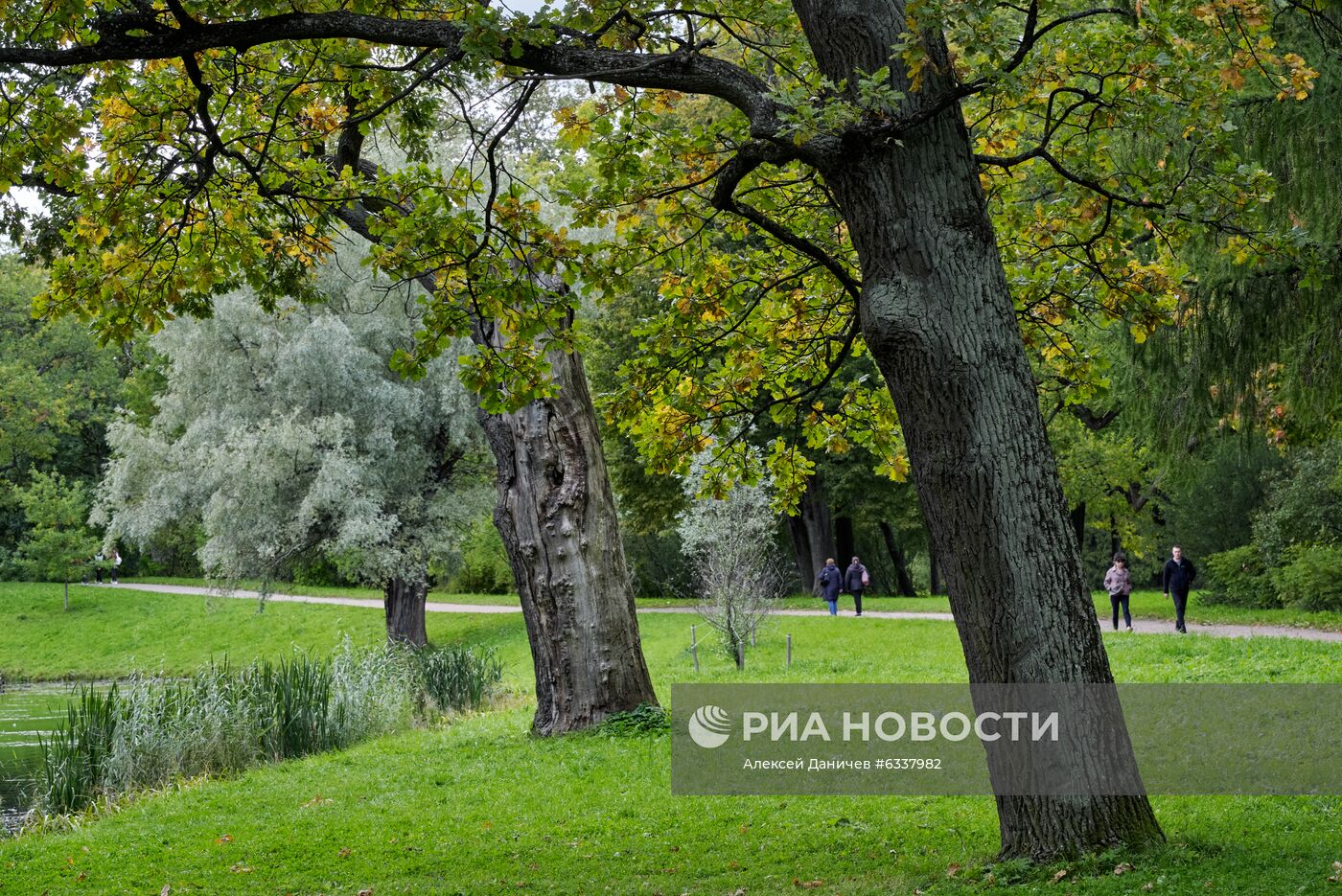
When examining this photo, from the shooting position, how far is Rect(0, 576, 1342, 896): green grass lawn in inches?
224

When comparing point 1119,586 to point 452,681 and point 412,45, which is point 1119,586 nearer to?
point 452,681

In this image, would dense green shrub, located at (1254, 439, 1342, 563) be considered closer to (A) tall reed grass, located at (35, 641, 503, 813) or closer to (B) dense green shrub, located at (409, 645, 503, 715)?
(B) dense green shrub, located at (409, 645, 503, 715)

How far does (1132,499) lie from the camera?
3862cm

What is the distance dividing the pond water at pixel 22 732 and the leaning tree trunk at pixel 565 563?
4.45m

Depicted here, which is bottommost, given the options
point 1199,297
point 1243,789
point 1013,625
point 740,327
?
point 1243,789

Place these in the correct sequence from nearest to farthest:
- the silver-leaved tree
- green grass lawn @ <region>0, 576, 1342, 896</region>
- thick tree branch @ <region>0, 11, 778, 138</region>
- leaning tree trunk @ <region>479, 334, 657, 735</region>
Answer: thick tree branch @ <region>0, 11, 778, 138</region> < green grass lawn @ <region>0, 576, 1342, 896</region> < leaning tree trunk @ <region>479, 334, 657, 735</region> < the silver-leaved tree

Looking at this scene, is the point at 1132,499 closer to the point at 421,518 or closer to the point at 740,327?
the point at 421,518

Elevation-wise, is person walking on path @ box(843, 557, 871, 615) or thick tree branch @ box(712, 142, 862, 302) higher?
thick tree branch @ box(712, 142, 862, 302)

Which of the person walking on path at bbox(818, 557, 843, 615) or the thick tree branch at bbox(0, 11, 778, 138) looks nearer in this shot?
the thick tree branch at bbox(0, 11, 778, 138)

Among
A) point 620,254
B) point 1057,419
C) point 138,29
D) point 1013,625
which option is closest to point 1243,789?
point 1013,625

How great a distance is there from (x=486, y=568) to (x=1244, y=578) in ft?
79.1

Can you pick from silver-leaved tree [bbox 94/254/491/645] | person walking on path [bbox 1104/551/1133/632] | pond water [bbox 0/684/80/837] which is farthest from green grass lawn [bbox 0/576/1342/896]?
silver-leaved tree [bbox 94/254/491/645]

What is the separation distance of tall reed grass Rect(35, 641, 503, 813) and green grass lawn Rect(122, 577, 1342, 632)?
7.52 m

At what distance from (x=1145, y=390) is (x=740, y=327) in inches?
239
